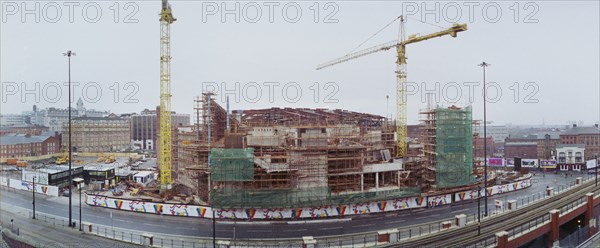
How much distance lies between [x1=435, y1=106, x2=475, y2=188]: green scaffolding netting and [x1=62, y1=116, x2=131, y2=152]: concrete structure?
261ft

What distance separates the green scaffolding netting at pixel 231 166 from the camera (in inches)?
1159

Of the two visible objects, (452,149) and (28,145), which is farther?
(28,145)

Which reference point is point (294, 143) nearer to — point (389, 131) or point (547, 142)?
point (389, 131)

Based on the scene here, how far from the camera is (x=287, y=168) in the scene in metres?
30.5

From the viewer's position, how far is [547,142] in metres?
73.8

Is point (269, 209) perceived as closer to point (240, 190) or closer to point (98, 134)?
point (240, 190)

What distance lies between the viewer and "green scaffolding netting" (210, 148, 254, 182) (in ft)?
96.6

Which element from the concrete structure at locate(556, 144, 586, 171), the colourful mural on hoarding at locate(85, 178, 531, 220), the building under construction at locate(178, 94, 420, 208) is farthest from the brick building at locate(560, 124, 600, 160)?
the building under construction at locate(178, 94, 420, 208)

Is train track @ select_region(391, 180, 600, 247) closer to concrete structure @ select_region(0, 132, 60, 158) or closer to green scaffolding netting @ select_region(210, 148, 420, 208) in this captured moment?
green scaffolding netting @ select_region(210, 148, 420, 208)

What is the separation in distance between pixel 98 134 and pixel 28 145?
22.9 m

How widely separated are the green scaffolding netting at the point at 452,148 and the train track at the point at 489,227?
8403mm

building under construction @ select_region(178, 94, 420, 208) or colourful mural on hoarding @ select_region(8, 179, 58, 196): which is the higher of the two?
building under construction @ select_region(178, 94, 420, 208)

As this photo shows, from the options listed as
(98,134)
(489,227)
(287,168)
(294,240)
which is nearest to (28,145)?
(98,134)

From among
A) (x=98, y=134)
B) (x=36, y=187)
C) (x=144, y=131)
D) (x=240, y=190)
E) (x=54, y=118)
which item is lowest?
(x=36, y=187)
